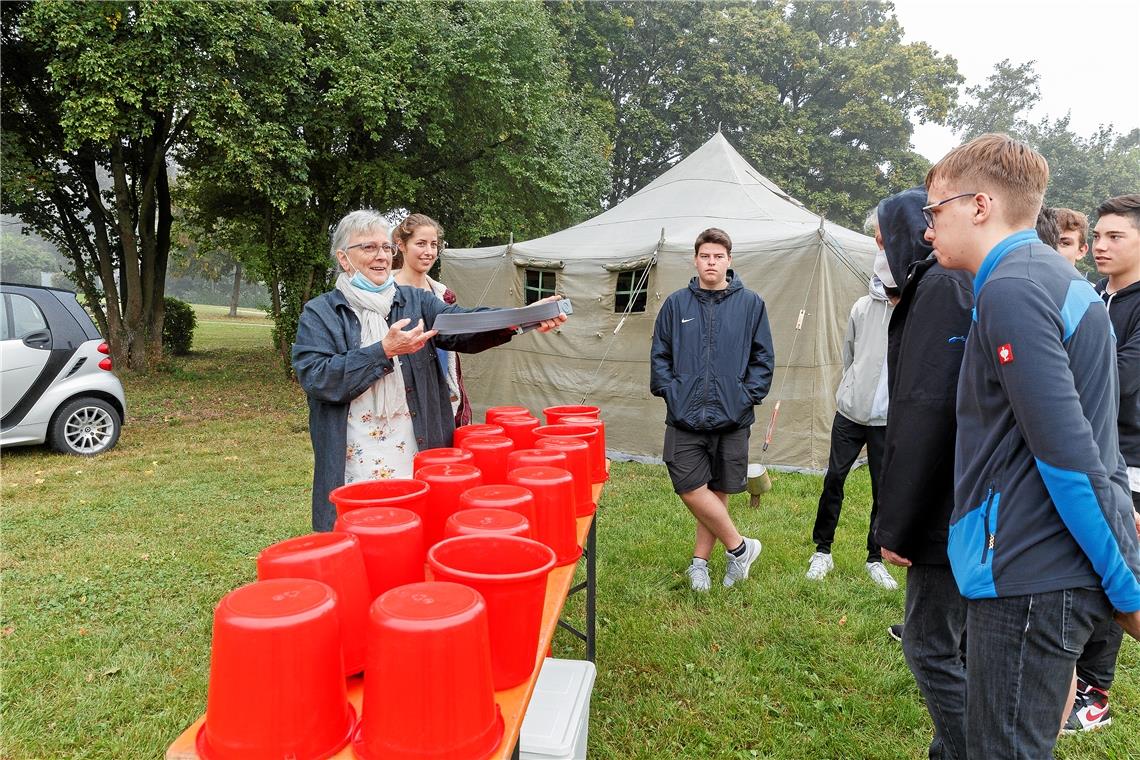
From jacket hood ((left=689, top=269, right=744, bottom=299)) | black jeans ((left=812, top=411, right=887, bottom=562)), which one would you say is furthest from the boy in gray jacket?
jacket hood ((left=689, top=269, right=744, bottom=299))

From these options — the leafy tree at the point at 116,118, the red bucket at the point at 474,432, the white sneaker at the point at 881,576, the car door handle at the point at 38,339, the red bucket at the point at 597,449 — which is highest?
the leafy tree at the point at 116,118

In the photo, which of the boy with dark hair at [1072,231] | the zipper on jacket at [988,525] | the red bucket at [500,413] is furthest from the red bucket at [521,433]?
the boy with dark hair at [1072,231]

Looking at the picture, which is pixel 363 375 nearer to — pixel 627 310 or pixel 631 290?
pixel 627 310

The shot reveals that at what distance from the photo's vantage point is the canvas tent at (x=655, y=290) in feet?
21.0

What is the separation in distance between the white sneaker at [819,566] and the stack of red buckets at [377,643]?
3125mm

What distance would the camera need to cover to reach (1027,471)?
1.33m

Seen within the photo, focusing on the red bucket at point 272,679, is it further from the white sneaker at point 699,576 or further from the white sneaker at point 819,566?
the white sneaker at point 819,566

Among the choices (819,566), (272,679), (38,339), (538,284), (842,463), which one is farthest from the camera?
(538,284)

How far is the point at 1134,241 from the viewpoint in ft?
7.70

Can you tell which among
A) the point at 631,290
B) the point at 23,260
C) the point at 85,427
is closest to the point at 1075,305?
the point at 631,290

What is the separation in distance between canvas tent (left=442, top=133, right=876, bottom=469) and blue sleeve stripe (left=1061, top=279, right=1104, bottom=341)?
509cm

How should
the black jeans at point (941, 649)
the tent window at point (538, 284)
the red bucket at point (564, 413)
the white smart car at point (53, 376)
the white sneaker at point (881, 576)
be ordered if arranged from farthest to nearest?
1. the tent window at point (538, 284)
2. the white smart car at point (53, 376)
3. the white sneaker at point (881, 576)
4. the red bucket at point (564, 413)
5. the black jeans at point (941, 649)

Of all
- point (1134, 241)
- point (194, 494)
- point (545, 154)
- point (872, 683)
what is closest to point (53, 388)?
point (194, 494)

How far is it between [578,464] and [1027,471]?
118cm
